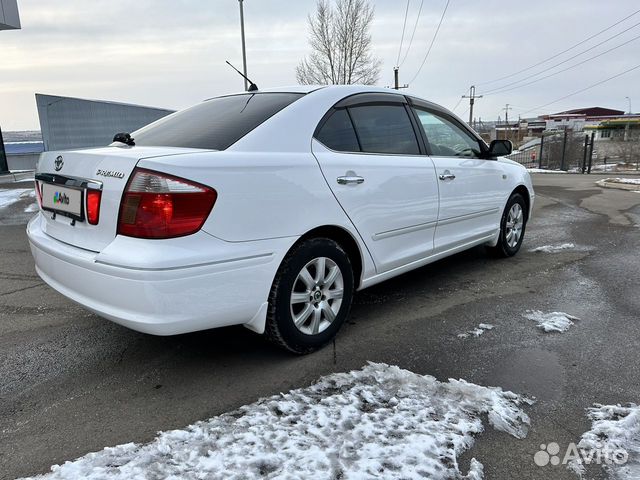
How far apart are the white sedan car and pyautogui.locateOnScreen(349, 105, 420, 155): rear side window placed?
0.01 meters

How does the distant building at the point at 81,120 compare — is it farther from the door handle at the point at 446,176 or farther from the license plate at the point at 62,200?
the door handle at the point at 446,176

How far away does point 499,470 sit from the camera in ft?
6.50

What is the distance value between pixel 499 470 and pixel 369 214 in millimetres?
1697

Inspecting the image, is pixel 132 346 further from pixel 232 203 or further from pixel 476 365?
pixel 476 365

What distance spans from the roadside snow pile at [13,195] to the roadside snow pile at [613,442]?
10.2 metres

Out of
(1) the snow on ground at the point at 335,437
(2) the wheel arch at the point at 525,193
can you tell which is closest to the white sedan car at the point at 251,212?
(1) the snow on ground at the point at 335,437

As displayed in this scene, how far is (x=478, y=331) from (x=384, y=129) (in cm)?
159

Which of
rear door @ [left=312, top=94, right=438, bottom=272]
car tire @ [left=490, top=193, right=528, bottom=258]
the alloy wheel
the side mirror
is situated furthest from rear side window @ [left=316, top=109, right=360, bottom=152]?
car tire @ [left=490, top=193, right=528, bottom=258]

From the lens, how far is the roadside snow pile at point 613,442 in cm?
198

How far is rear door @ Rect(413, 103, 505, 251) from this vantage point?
3955 millimetres

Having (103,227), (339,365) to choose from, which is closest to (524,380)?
(339,365)

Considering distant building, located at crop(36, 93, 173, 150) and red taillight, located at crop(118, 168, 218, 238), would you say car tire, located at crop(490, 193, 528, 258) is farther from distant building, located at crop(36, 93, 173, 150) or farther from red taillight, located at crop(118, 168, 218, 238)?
distant building, located at crop(36, 93, 173, 150)

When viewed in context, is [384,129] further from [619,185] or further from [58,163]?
[619,185]

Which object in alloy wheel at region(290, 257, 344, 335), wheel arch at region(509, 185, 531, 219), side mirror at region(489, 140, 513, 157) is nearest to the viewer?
alloy wheel at region(290, 257, 344, 335)
